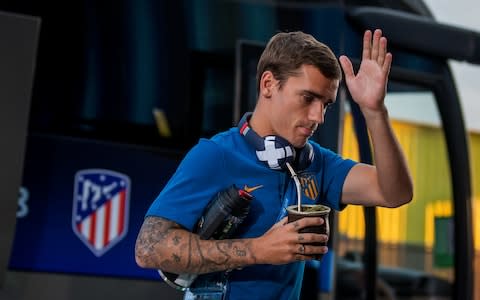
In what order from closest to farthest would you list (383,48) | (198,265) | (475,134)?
(198,265), (383,48), (475,134)

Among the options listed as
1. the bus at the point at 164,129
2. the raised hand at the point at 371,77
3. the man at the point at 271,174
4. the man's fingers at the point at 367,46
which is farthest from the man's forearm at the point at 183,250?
the bus at the point at 164,129

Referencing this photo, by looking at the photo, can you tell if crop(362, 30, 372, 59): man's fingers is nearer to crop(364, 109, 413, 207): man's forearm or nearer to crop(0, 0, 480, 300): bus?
crop(364, 109, 413, 207): man's forearm

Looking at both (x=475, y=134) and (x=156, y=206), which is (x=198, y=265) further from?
(x=475, y=134)

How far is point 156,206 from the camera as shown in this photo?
2230mm

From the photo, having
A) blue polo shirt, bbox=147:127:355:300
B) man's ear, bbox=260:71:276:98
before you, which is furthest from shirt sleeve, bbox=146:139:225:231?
man's ear, bbox=260:71:276:98

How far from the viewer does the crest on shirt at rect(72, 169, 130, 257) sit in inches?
187

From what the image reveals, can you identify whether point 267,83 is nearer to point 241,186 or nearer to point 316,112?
point 316,112

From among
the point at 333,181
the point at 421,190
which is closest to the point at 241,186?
the point at 333,181

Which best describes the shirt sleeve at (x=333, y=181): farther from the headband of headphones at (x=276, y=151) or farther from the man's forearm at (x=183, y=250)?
the man's forearm at (x=183, y=250)

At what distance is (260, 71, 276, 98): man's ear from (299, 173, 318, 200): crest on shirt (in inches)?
9.3

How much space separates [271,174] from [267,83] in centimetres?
24

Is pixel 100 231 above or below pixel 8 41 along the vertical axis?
below

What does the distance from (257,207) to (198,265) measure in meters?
0.22

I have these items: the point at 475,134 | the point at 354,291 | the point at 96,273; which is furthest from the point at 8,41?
the point at 475,134
